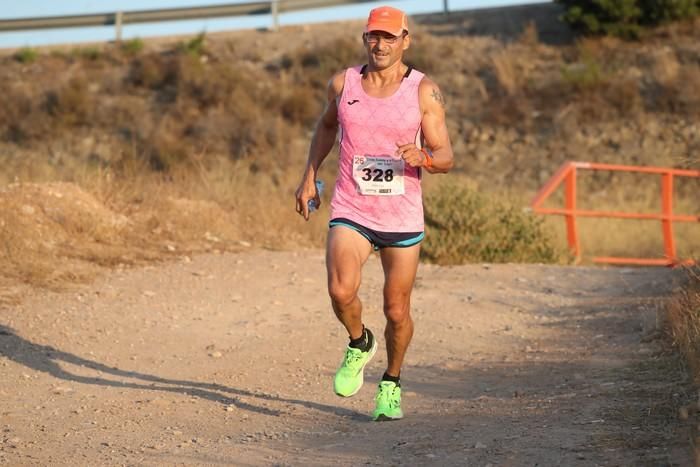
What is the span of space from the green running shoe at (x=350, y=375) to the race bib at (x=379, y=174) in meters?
0.86

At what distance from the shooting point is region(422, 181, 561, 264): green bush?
13.9 metres

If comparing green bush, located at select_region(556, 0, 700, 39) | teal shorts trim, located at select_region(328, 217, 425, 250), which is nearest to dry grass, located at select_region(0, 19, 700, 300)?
green bush, located at select_region(556, 0, 700, 39)

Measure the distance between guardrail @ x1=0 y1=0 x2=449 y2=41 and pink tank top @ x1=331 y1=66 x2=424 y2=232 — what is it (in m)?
28.5

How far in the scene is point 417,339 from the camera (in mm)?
9547

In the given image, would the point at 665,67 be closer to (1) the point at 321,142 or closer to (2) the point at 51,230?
(2) the point at 51,230

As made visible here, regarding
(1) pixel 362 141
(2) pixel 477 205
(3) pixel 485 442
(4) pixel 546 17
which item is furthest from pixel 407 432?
(4) pixel 546 17

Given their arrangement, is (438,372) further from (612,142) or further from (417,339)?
(612,142)

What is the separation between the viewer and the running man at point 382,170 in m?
6.38

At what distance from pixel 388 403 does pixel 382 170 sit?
1.20m

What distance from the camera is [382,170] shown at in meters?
6.38

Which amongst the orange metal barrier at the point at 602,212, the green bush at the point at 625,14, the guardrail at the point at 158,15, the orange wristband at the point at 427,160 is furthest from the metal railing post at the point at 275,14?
the orange wristband at the point at 427,160

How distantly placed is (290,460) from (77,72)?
2917 centimetres

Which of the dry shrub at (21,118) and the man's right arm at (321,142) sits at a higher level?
the dry shrub at (21,118)

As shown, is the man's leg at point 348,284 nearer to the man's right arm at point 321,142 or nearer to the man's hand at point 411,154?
the man's right arm at point 321,142
